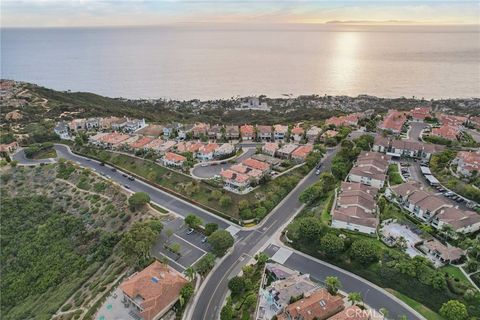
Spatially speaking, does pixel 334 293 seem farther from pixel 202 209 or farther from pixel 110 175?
pixel 110 175

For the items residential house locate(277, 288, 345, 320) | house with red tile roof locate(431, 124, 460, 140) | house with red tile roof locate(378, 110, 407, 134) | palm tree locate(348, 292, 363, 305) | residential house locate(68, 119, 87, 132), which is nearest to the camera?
residential house locate(277, 288, 345, 320)

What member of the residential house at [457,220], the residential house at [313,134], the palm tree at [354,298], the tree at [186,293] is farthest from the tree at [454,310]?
the residential house at [313,134]

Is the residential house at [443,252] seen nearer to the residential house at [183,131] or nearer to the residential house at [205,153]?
the residential house at [205,153]

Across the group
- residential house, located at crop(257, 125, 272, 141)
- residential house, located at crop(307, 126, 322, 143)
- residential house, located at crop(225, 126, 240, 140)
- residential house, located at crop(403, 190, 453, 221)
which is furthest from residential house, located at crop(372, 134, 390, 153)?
residential house, located at crop(225, 126, 240, 140)

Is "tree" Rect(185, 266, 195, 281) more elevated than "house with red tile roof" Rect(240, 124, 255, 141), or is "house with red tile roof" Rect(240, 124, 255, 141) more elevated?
"tree" Rect(185, 266, 195, 281)

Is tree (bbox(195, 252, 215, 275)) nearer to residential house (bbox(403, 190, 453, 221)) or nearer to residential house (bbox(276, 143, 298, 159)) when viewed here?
residential house (bbox(403, 190, 453, 221))

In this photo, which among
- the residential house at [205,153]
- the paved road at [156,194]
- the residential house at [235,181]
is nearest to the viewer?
the paved road at [156,194]

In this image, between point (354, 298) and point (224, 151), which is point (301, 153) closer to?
point (224, 151)
